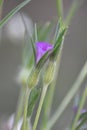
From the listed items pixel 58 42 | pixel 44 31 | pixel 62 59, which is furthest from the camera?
pixel 62 59

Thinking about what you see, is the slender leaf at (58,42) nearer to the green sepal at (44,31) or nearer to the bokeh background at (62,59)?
the green sepal at (44,31)

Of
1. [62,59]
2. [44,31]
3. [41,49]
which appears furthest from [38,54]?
[62,59]

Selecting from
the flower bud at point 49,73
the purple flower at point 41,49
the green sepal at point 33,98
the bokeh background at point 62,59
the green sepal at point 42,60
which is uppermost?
the purple flower at point 41,49

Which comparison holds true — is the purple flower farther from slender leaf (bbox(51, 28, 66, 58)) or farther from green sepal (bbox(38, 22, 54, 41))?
green sepal (bbox(38, 22, 54, 41))

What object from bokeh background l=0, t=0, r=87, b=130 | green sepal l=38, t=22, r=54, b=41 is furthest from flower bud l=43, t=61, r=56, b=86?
bokeh background l=0, t=0, r=87, b=130

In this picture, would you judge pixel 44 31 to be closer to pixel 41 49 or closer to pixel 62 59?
pixel 41 49

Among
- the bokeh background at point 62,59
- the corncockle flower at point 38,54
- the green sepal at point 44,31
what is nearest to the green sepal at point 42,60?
the corncockle flower at point 38,54

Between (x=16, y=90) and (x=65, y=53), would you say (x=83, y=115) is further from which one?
(x=65, y=53)

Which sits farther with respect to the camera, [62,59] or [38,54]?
[62,59]
